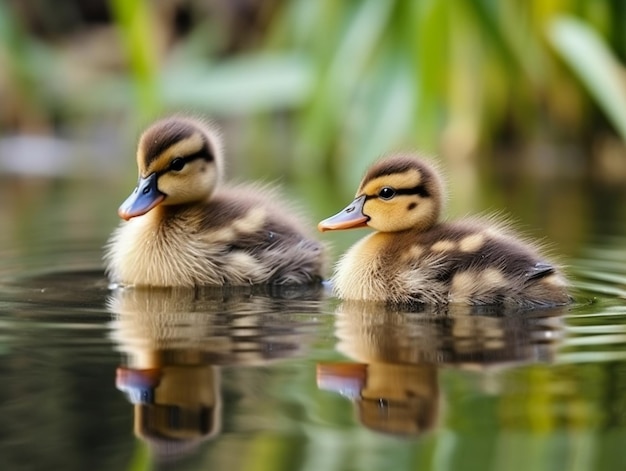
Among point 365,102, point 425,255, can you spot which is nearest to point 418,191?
point 425,255

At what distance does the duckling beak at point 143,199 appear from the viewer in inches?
190

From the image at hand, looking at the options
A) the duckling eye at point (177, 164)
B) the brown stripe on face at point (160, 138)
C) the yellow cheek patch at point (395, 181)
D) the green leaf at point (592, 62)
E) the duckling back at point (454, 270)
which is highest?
the green leaf at point (592, 62)

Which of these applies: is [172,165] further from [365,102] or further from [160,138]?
[365,102]

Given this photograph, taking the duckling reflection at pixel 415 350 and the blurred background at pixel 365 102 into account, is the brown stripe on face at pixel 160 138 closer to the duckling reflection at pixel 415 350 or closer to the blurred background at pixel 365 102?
the duckling reflection at pixel 415 350

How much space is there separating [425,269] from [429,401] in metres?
1.43

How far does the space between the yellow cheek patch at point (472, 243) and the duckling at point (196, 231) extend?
83 cm

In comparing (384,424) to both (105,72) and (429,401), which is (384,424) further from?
(105,72)

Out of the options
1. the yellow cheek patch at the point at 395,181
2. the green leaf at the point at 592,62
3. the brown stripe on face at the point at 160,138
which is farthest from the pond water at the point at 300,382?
the green leaf at the point at 592,62

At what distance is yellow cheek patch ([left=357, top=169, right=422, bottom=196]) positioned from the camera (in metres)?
4.55

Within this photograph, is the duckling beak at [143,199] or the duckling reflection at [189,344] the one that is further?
the duckling beak at [143,199]

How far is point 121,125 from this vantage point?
1398 cm

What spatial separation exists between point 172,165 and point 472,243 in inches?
48.7

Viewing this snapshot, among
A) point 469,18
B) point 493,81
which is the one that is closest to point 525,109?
point 493,81

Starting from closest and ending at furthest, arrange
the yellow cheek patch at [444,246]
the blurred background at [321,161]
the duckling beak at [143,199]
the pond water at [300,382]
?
the pond water at [300,382] < the blurred background at [321,161] < the yellow cheek patch at [444,246] < the duckling beak at [143,199]
